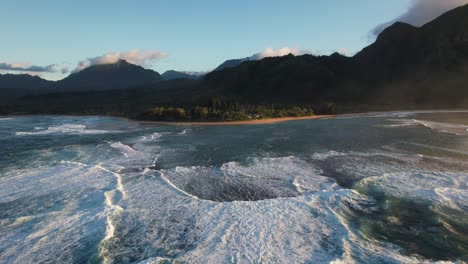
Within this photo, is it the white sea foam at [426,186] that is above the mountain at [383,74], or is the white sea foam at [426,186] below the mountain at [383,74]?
below

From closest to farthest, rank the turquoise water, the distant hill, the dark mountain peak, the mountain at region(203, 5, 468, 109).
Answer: the turquoise water < the distant hill < the mountain at region(203, 5, 468, 109) < the dark mountain peak

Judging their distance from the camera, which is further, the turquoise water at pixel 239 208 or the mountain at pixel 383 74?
the mountain at pixel 383 74

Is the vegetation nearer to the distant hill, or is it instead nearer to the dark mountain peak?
the distant hill

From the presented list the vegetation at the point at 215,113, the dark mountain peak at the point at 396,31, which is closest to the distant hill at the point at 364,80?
the dark mountain peak at the point at 396,31

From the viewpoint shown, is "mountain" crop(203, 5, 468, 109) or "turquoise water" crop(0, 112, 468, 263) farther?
"mountain" crop(203, 5, 468, 109)

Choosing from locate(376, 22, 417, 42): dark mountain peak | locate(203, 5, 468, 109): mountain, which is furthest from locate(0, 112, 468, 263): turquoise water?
locate(376, 22, 417, 42): dark mountain peak

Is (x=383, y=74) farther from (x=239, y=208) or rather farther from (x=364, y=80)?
(x=239, y=208)

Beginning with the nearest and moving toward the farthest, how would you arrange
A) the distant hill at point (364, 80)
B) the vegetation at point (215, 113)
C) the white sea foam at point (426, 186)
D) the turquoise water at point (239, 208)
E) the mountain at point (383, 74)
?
the turquoise water at point (239, 208) → the white sea foam at point (426, 186) → the vegetation at point (215, 113) → the distant hill at point (364, 80) → the mountain at point (383, 74)

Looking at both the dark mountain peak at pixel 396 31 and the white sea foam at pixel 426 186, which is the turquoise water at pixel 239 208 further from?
the dark mountain peak at pixel 396 31
